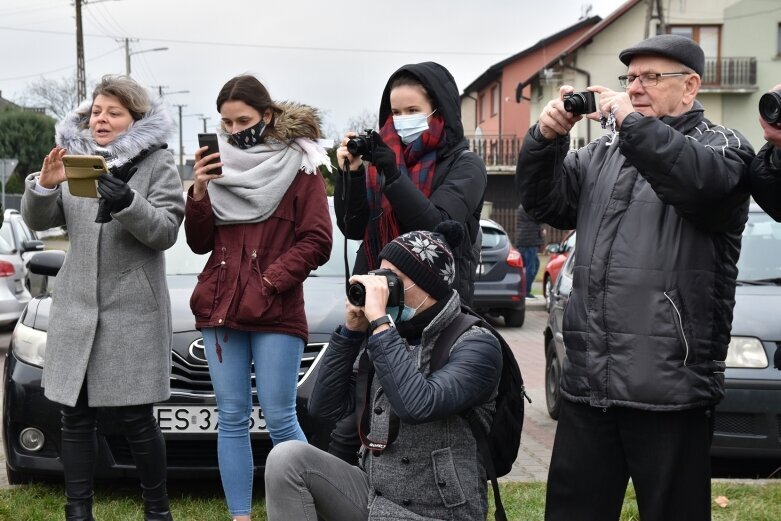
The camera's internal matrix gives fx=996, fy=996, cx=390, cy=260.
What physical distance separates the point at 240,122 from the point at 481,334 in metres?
1.70

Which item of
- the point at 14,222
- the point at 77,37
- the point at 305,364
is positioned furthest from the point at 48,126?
the point at 305,364

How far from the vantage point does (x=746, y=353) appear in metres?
5.62

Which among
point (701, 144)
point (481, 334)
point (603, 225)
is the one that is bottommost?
point (481, 334)

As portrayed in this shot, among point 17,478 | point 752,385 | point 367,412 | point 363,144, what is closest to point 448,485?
point 367,412

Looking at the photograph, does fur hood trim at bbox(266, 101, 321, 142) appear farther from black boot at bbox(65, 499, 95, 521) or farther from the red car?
the red car

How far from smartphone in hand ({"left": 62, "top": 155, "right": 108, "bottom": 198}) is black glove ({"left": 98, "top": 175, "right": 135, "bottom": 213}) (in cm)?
3

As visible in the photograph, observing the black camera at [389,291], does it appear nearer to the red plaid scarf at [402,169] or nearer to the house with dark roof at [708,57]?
the red plaid scarf at [402,169]

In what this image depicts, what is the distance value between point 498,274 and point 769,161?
1108cm

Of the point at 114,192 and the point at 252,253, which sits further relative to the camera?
the point at 252,253

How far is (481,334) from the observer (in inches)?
126

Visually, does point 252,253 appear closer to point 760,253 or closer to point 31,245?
point 760,253

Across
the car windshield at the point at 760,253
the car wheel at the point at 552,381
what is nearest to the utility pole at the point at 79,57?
the car wheel at the point at 552,381

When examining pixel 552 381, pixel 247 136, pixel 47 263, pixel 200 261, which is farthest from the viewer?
pixel 552 381

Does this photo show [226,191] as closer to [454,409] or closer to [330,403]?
[330,403]
